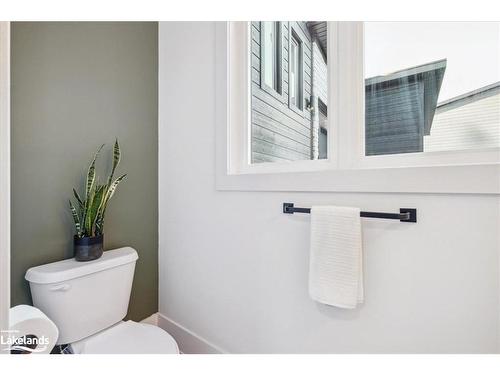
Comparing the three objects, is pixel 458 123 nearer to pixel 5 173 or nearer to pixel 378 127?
pixel 378 127

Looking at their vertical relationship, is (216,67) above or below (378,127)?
above

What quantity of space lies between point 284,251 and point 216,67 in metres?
1.02

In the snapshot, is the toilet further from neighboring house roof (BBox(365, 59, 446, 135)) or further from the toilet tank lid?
neighboring house roof (BBox(365, 59, 446, 135))

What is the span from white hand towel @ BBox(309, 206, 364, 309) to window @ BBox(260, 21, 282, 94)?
749 mm

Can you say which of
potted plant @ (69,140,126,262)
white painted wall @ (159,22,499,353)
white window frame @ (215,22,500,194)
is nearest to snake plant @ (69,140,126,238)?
potted plant @ (69,140,126,262)

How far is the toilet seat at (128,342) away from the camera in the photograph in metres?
1.06

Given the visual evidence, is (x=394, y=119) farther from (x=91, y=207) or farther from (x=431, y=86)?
(x=91, y=207)

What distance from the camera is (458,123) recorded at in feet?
2.90

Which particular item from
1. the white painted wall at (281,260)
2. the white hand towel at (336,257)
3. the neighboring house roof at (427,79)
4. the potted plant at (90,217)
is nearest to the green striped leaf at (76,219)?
the potted plant at (90,217)

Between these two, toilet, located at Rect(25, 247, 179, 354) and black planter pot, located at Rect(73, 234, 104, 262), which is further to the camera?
black planter pot, located at Rect(73, 234, 104, 262)

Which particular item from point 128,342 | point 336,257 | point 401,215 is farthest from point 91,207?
point 401,215

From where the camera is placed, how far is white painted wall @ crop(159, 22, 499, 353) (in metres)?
0.79

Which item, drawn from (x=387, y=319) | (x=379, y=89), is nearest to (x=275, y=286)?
(x=387, y=319)

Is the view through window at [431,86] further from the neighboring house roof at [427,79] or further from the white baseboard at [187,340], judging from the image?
the white baseboard at [187,340]
